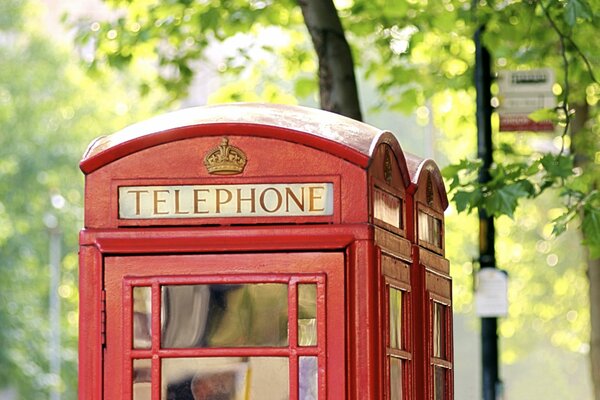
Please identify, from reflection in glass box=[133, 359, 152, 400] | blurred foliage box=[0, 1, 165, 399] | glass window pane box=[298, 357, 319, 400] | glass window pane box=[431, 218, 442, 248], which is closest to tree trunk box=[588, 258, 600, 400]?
glass window pane box=[431, 218, 442, 248]

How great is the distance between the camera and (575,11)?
30.5 ft

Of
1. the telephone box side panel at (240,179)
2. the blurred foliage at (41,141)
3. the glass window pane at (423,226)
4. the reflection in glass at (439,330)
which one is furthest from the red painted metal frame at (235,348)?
the blurred foliage at (41,141)

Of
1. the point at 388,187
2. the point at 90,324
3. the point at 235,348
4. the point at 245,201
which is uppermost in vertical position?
the point at 388,187

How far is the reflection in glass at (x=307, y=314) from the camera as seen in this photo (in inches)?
256

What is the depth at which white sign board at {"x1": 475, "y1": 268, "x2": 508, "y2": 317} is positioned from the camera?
51.0ft

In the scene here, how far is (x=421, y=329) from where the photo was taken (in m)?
7.71

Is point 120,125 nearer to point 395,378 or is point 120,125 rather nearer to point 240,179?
point 395,378

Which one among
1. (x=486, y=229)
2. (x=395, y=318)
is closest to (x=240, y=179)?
(x=395, y=318)

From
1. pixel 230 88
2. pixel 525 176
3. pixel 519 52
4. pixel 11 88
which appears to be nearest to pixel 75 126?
pixel 11 88

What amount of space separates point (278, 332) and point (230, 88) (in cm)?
1143

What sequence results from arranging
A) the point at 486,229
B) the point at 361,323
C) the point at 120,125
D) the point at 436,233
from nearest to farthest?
1. the point at 361,323
2. the point at 436,233
3. the point at 486,229
4. the point at 120,125

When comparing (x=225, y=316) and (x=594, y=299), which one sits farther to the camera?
(x=594, y=299)

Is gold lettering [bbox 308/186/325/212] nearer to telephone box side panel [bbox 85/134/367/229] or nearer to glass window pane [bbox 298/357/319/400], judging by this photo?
telephone box side panel [bbox 85/134/367/229]

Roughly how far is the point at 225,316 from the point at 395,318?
823mm
